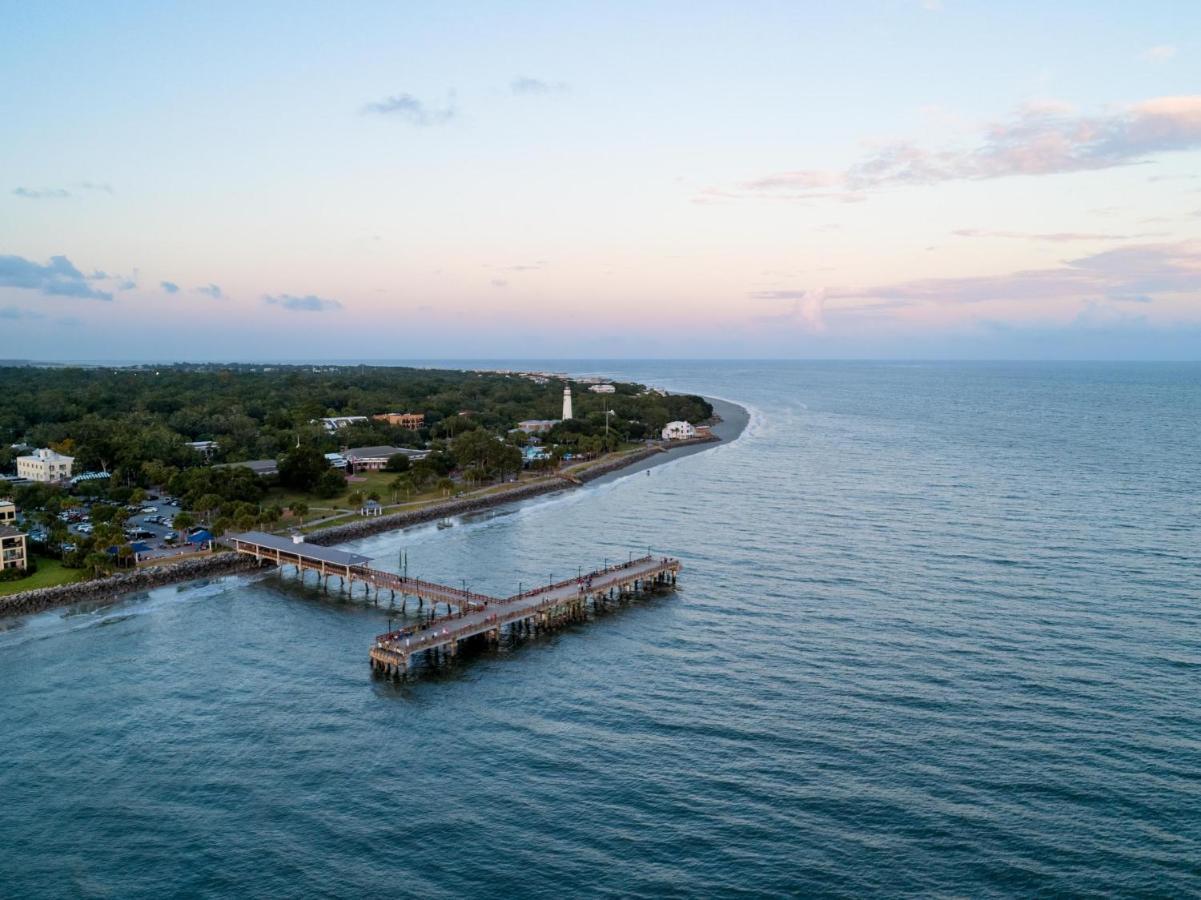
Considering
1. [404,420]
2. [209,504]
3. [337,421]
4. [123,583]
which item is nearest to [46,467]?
[209,504]

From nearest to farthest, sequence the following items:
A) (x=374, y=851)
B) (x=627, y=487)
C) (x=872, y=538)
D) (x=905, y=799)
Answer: (x=374, y=851) → (x=905, y=799) → (x=872, y=538) → (x=627, y=487)

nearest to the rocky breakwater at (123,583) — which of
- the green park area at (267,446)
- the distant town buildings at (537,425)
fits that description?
the green park area at (267,446)

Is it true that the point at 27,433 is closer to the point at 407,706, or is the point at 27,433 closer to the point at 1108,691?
the point at 407,706

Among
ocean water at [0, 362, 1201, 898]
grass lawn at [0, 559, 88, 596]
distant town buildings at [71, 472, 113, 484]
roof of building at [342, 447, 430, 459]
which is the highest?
roof of building at [342, 447, 430, 459]

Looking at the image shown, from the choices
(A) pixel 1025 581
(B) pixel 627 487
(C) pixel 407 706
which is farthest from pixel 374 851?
(B) pixel 627 487

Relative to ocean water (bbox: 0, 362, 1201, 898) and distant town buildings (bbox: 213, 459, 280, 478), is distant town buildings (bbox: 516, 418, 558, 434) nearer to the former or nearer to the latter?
distant town buildings (bbox: 213, 459, 280, 478)

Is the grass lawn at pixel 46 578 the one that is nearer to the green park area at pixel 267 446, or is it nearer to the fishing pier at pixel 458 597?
the green park area at pixel 267 446

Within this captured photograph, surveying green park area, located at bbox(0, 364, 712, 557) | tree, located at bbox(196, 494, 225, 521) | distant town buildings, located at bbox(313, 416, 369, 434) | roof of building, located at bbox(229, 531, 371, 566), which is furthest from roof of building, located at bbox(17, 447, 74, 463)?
roof of building, located at bbox(229, 531, 371, 566)
